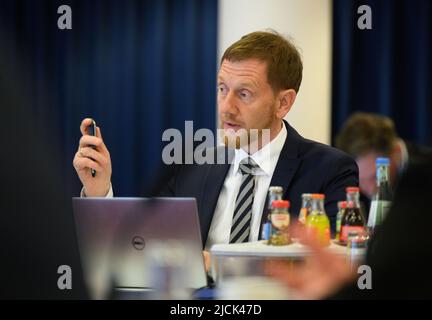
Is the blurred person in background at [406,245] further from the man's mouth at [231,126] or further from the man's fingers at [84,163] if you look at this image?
the man's mouth at [231,126]

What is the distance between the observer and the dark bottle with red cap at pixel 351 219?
1.30m

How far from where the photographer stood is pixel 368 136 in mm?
2627

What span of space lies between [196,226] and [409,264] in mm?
874

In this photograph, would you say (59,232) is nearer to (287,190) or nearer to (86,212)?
(86,212)

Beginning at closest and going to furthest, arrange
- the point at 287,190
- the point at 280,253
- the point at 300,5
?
the point at 280,253 < the point at 287,190 < the point at 300,5

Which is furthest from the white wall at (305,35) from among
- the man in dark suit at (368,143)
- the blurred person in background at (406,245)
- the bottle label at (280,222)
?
the blurred person in background at (406,245)

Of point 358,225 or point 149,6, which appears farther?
point 149,6

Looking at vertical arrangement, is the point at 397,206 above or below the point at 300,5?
below

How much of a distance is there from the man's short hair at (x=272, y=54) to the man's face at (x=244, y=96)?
0.06 feet

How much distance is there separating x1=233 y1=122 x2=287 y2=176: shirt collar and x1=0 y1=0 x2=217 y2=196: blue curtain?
1.72 meters

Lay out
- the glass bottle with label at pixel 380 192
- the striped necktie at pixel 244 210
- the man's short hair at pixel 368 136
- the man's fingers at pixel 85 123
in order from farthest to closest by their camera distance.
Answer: the man's short hair at pixel 368 136
the striped necktie at pixel 244 210
the man's fingers at pixel 85 123
the glass bottle with label at pixel 380 192

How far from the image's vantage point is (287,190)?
1.89m
